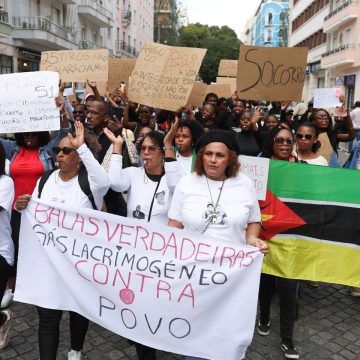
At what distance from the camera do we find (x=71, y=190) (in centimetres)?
319

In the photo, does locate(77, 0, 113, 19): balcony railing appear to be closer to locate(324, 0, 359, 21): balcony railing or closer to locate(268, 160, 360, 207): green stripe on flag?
locate(324, 0, 359, 21): balcony railing

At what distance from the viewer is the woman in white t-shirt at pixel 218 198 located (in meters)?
2.85

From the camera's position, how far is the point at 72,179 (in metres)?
3.21

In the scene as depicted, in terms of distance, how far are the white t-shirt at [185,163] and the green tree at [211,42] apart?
55.3 m

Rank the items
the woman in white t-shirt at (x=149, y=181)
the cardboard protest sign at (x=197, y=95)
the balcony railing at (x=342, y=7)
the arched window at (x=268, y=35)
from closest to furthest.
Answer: the woman in white t-shirt at (x=149, y=181), the cardboard protest sign at (x=197, y=95), the balcony railing at (x=342, y=7), the arched window at (x=268, y=35)

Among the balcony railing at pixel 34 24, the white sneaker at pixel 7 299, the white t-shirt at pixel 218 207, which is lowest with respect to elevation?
the white sneaker at pixel 7 299

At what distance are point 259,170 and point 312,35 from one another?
145 feet

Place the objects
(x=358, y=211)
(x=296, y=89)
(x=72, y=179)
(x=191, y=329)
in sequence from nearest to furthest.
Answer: (x=191, y=329) → (x=72, y=179) → (x=358, y=211) → (x=296, y=89)

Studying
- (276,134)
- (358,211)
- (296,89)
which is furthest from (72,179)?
(296,89)

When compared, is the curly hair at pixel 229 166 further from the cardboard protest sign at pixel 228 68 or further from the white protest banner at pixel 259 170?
the cardboard protest sign at pixel 228 68

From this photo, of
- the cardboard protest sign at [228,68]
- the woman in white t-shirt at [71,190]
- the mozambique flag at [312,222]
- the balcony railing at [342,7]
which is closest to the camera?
the woman in white t-shirt at [71,190]

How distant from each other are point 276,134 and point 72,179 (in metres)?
1.88

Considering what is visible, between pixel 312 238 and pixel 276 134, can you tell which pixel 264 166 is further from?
pixel 312 238

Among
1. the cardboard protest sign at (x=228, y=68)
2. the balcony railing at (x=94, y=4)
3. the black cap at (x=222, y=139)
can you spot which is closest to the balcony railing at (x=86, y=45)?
the balcony railing at (x=94, y=4)
